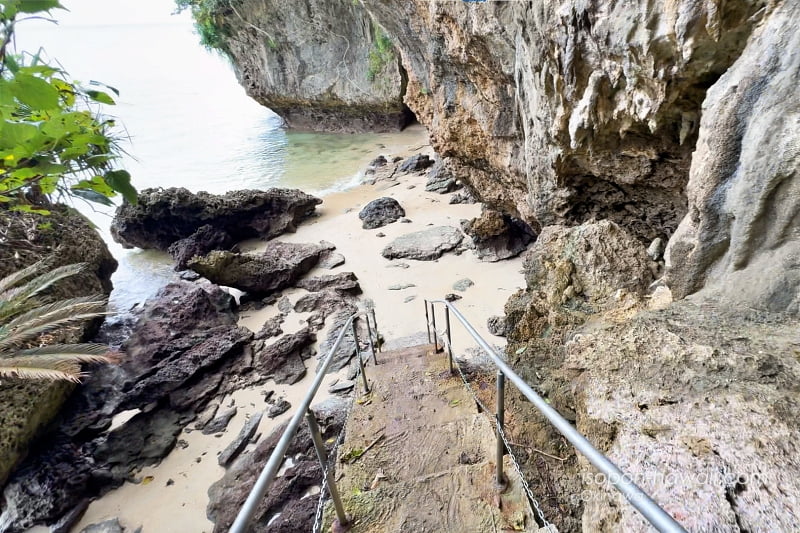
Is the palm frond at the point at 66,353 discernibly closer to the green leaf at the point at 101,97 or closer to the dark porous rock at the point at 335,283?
the green leaf at the point at 101,97

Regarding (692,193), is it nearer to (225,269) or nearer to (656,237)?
(656,237)

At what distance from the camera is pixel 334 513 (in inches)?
72.3

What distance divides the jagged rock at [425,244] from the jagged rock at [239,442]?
4.95 metres

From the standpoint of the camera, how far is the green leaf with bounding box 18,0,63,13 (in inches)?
30.4

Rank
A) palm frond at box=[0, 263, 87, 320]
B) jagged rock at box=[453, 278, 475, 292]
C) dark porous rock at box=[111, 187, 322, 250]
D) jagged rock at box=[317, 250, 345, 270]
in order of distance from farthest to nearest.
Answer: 1. dark porous rock at box=[111, 187, 322, 250]
2. jagged rock at box=[317, 250, 345, 270]
3. jagged rock at box=[453, 278, 475, 292]
4. palm frond at box=[0, 263, 87, 320]

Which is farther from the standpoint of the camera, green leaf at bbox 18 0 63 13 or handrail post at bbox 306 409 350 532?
handrail post at bbox 306 409 350 532

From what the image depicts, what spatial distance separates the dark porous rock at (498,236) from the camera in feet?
26.5

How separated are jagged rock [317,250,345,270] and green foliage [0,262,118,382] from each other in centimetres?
495

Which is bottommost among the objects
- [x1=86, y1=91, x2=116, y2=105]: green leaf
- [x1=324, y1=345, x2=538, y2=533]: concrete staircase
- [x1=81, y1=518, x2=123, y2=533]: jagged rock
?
[x1=81, y1=518, x2=123, y2=533]: jagged rock

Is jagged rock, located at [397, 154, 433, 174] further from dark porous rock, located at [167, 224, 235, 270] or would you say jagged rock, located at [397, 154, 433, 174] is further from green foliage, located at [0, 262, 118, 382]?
green foliage, located at [0, 262, 118, 382]

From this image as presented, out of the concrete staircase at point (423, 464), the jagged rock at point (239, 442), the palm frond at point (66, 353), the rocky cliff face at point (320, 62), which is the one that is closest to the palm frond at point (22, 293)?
the palm frond at point (66, 353)

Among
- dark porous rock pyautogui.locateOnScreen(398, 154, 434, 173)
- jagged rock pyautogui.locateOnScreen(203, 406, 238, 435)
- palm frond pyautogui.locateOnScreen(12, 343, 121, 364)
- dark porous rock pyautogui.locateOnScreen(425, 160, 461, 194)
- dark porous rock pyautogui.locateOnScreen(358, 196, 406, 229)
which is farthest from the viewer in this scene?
dark porous rock pyautogui.locateOnScreen(398, 154, 434, 173)

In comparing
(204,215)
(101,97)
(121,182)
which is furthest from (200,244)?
(121,182)

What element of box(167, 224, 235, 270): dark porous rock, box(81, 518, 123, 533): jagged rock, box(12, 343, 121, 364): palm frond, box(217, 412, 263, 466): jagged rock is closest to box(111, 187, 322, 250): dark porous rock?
box(167, 224, 235, 270): dark porous rock
